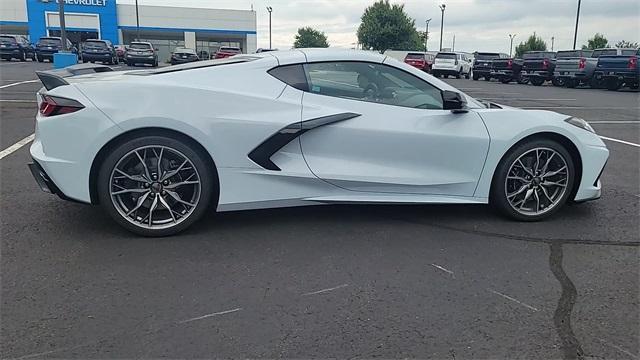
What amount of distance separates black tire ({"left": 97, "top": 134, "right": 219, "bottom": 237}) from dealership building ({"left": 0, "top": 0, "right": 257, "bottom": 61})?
59.6m

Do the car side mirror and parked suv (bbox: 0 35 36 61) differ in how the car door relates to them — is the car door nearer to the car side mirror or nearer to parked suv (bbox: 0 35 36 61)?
the car side mirror

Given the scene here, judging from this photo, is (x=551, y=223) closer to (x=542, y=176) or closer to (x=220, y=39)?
(x=542, y=176)

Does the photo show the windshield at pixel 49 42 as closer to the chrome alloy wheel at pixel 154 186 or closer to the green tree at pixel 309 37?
the chrome alloy wheel at pixel 154 186

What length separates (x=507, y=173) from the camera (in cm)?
435

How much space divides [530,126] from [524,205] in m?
0.66

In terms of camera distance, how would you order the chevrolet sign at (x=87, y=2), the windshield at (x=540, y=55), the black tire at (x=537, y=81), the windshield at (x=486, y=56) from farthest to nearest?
the chevrolet sign at (x=87, y=2), the windshield at (x=486, y=56), the windshield at (x=540, y=55), the black tire at (x=537, y=81)

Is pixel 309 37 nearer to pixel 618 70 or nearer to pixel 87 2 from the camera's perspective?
pixel 87 2

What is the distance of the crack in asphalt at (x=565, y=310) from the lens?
260 centimetres

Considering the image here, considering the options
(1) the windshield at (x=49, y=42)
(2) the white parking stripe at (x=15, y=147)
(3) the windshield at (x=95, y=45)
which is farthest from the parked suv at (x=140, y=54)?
(2) the white parking stripe at (x=15, y=147)

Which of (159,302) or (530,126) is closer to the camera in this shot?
(159,302)

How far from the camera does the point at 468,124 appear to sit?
4.27 metres

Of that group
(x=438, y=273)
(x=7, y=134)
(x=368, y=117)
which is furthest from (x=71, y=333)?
(x=7, y=134)

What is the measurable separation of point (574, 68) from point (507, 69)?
491 cm

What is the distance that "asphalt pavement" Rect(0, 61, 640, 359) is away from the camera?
103 inches
